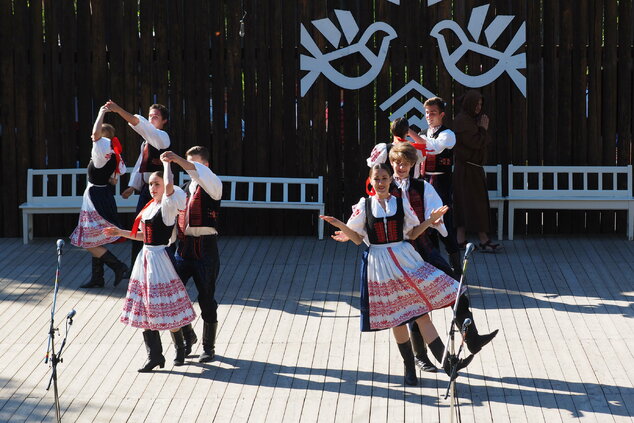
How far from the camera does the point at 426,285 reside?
705cm

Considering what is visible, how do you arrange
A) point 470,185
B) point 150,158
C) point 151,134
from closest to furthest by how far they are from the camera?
point 151,134
point 150,158
point 470,185

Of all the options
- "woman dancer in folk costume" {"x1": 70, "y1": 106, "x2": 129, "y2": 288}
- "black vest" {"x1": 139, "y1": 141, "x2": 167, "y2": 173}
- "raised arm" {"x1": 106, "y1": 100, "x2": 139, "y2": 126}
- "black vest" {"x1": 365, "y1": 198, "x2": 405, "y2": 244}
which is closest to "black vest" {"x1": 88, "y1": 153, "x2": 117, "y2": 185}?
"woman dancer in folk costume" {"x1": 70, "y1": 106, "x2": 129, "y2": 288}

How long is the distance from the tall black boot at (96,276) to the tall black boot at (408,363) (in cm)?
367

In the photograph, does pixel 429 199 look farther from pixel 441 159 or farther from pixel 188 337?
pixel 441 159

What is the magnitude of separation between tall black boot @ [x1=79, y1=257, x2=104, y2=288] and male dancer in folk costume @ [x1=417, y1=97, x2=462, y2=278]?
9.80 ft

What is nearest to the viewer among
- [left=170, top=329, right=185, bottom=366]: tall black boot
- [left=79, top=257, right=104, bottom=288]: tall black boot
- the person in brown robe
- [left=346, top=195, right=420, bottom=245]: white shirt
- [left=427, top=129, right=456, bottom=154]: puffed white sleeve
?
[left=346, top=195, right=420, bottom=245]: white shirt

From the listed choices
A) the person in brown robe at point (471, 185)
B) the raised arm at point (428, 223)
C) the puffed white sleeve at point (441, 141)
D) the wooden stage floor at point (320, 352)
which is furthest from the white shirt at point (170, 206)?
the person in brown robe at point (471, 185)

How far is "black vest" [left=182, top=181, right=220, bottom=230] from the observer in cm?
779

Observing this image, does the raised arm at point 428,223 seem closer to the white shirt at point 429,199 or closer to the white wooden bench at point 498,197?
the white shirt at point 429,199

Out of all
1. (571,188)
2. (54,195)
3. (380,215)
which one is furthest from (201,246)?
(571,188)

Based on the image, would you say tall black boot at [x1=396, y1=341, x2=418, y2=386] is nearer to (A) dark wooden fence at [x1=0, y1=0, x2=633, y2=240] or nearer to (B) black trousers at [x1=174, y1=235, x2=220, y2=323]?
(B) black trousers at [x1=174, y1=235, x2=220, y2=323]

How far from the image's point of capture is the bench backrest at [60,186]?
11.9 meters

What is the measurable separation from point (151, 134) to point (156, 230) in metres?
1.92

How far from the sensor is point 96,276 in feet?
32.6
